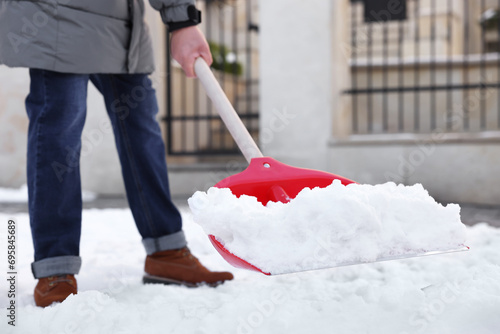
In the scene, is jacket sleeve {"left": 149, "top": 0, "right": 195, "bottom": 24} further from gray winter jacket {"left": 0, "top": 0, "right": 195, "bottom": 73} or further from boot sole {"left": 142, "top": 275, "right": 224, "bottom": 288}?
boot sole {"left": 142, "top": 275, "right": 224, "bottom": 288}

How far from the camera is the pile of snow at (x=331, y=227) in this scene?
109cm

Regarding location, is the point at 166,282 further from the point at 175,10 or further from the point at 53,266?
the point at 175,10

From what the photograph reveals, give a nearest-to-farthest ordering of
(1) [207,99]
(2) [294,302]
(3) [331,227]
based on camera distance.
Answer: (3) [331,227] → (2) [294,302] → (1) [207,99]

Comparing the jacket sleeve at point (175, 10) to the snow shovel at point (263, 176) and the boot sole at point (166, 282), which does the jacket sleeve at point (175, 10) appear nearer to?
the snow shovel at point (263, 176)

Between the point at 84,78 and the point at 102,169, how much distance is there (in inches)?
120

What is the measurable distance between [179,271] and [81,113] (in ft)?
2.04

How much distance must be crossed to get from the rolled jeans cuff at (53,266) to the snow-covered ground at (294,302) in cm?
10

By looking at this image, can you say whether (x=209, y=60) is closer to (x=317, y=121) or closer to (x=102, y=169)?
(x=317, y=121)

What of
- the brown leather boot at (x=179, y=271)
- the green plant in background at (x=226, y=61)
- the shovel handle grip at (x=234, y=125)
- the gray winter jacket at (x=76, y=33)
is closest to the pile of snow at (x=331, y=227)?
the shovel handle grip at (x=234, y=125)

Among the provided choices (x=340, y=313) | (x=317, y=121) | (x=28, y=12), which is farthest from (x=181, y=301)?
(x=317, y=121)

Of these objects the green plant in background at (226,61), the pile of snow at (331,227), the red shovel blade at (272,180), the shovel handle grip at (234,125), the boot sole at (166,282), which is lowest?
the boot sole at (166,282)

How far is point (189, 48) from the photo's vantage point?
→ 1598mm

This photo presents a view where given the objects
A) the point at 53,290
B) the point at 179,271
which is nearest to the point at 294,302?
the point at 179,271

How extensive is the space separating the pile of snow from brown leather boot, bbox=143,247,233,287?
1.78ft
